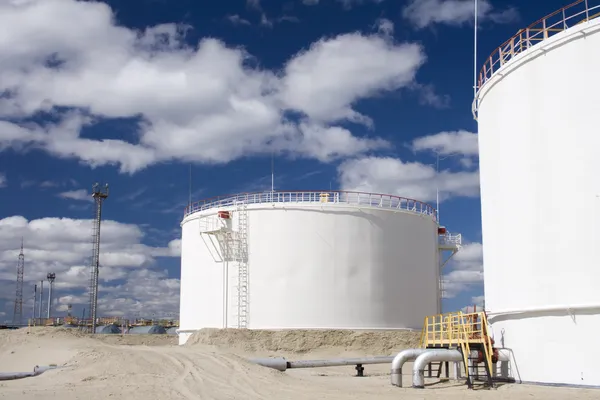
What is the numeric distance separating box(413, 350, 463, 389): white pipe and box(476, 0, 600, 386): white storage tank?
1632mm

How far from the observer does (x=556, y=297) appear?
17531mm

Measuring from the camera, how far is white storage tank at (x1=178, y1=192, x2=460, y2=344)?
109 feet

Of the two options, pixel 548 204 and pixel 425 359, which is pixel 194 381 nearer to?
pixel 425 359

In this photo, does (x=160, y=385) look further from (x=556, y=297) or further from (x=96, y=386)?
(x=556, y=297)

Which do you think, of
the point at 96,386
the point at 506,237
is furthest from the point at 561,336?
the point at 96,386

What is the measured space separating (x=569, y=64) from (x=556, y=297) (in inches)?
247

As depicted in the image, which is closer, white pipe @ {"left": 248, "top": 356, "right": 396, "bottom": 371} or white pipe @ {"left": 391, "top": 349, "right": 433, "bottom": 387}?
white pipe @ {"left": 391, "top": 349, "right": 433, "bottom": 387}

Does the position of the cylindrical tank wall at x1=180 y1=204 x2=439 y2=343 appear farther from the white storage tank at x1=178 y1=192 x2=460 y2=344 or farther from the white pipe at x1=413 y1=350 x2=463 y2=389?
the white pipe at x1=413 y1=350 x2=463 y2=389

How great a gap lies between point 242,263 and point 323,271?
4292 millimetres

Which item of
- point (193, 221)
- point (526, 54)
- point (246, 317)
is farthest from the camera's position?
point (193, 221)

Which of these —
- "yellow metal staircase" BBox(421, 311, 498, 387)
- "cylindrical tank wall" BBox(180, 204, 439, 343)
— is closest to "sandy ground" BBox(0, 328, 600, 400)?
"yellow metal staircase" BBox(421, 311, 498, 387)

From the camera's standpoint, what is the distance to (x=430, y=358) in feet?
63.6

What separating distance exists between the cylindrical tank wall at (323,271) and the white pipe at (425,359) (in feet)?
45.1

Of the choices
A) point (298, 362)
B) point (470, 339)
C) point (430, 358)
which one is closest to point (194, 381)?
point (298, 362)
